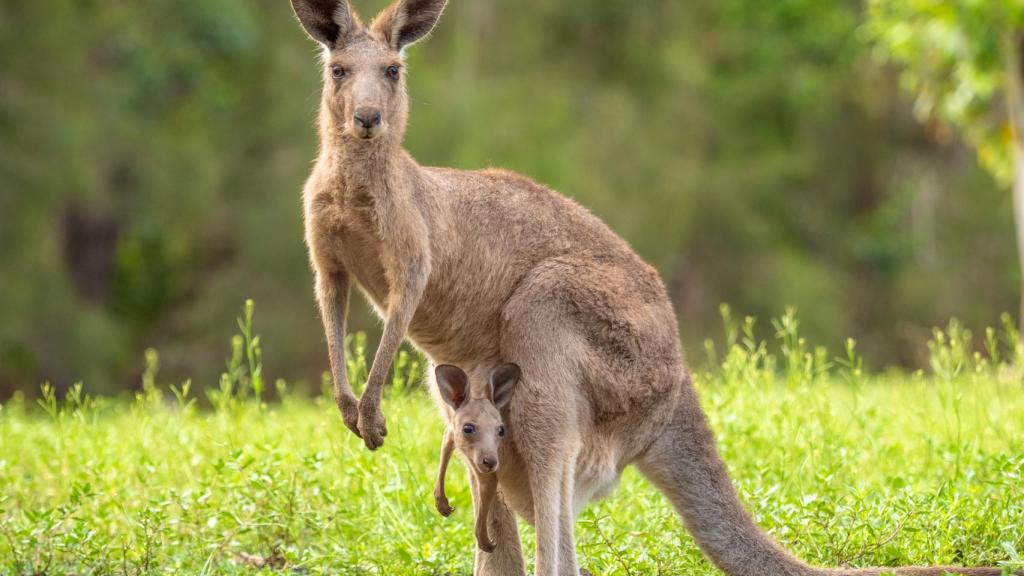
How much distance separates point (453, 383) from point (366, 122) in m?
0.95

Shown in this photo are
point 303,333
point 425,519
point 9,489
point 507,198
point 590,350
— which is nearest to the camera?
point 590,350

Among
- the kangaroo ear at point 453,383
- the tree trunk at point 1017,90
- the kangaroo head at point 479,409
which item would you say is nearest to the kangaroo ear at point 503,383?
the kangaroo head at point 479,409

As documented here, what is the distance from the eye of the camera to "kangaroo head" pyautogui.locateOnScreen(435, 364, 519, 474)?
480 cm

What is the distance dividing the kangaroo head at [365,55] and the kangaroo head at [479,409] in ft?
2.94

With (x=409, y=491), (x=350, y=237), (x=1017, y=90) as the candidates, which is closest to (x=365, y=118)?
(x=350, y=237)

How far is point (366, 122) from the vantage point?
482 cm

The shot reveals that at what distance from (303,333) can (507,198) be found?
1631 cm

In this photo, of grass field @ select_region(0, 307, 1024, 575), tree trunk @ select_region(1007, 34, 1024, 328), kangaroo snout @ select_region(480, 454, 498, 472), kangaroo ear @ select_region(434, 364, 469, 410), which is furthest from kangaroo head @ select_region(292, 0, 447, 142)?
tree trunk @ select_region(1007, 34, 1024, 328)

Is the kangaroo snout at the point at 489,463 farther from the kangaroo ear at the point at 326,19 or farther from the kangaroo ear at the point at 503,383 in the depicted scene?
the kangaroo ear at the point at 326,19

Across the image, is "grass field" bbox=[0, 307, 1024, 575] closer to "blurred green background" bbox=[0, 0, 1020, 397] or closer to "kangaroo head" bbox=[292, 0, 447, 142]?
"kangaroo head" bbox=[292, 0, 447, 142]

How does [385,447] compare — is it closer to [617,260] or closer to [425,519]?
[425,519]

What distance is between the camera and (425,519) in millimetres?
5820

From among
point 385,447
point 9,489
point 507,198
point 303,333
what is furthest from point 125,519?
point 303,333

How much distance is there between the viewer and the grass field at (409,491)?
209 inches
